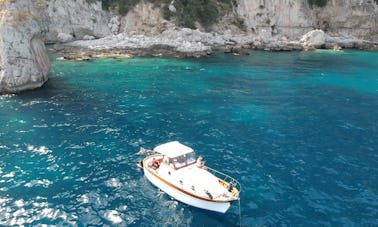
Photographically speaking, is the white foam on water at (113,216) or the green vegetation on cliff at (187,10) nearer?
the white foam on water at (113,216)

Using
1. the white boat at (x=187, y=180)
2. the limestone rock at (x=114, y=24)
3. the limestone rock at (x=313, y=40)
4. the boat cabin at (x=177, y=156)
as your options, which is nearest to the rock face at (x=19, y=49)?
the white boat at (x=187, y=180)

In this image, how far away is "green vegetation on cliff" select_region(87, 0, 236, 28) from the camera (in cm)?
10662

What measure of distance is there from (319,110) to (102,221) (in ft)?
114

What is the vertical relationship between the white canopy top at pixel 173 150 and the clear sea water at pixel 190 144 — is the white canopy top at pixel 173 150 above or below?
above

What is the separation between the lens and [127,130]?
37969 mm

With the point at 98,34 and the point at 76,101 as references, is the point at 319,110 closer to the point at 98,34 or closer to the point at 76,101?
the point at 76,101

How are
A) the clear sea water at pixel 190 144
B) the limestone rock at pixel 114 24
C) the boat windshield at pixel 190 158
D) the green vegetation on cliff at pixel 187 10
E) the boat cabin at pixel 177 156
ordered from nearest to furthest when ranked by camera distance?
the clear sea water at pixel 190 144 < the boat cabin at pixel 177 156 < the boat windshield at pixel 190 158 < the green vegetation on cliff at pixel 187 10 < the limestone rock at pixel 114 24

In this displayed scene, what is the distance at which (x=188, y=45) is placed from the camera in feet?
305

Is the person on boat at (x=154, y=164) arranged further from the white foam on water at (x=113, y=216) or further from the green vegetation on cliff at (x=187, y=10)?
Result: the green vegetation on cliff at (x=187, y=10)

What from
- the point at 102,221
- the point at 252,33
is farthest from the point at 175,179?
the point at 252,33

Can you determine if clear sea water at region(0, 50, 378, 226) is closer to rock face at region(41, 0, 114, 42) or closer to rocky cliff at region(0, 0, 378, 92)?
rocky cliff at region(0, 0, 378, 92)

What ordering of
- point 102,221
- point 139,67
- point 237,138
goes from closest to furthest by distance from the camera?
point 102,221
point 237,138
point 139,67

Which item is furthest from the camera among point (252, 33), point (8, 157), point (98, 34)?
point (252, 33)

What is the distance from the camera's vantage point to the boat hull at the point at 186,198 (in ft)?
76.2
